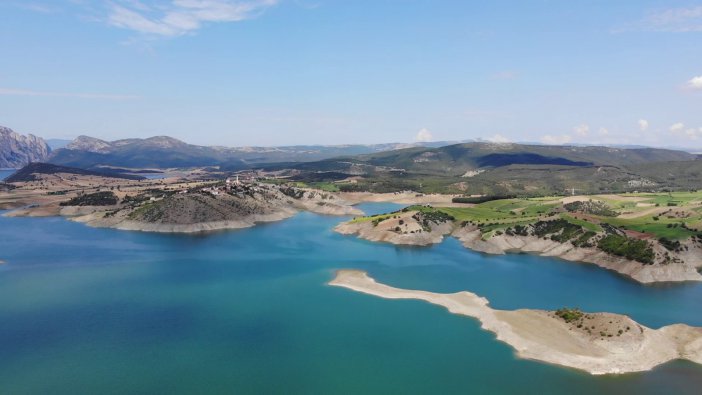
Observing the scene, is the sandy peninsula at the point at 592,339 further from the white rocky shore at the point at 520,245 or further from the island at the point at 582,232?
the island at the point at 582,232

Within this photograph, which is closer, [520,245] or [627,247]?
[627,247]

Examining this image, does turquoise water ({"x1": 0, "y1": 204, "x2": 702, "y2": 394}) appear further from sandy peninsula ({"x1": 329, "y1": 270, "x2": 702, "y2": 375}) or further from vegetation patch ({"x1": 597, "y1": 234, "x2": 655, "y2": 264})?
vegetation patch ({"x1": 597, "y1": 234, "x2": 655, "y2": 264})

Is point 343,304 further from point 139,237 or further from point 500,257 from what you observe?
point 139,237

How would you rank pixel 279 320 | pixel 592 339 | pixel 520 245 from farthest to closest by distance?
1. pixel 520 245
2. pixel 279 320
3. pixel 592 339

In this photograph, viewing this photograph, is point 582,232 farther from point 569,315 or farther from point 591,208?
point 569,315

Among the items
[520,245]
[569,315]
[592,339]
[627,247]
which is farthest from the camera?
[520,245]

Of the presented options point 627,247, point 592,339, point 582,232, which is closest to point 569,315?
point 592,339

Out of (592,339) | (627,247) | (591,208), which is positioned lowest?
(592,339)

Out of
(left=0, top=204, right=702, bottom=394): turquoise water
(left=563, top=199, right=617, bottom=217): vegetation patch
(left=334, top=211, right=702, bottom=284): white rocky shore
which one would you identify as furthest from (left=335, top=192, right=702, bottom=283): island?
(left=0, top=204, right=702, bottom=394): turquoise water
